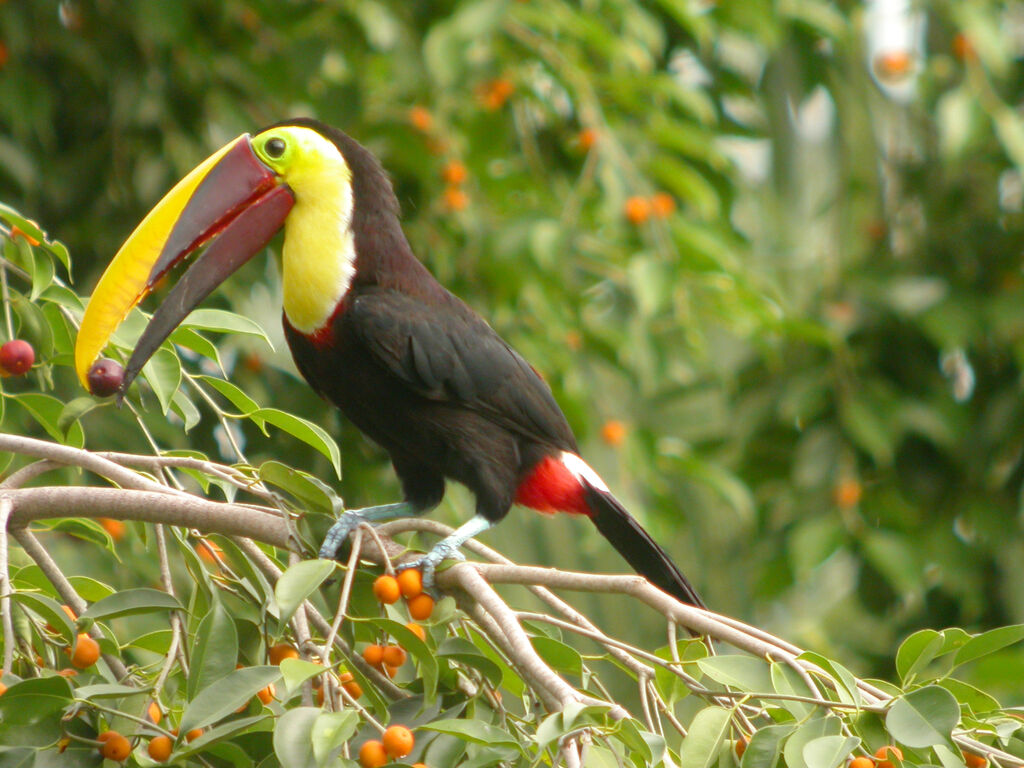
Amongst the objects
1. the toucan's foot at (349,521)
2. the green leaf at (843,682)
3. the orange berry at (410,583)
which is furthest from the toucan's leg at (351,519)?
the green leaf at (843,682)

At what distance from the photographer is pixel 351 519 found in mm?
2059

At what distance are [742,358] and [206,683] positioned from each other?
324 centimetres

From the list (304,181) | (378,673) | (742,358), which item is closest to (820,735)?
(378,673)

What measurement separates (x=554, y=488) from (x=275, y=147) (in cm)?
82

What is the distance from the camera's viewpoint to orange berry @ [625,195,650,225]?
10.7ft

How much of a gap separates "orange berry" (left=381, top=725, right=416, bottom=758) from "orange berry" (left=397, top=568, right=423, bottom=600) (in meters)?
0.28

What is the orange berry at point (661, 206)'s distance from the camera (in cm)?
327

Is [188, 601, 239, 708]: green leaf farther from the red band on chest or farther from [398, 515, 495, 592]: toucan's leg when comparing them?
the red band on chest

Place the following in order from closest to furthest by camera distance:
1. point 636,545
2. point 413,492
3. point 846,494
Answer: point 636,545, point 413,492, point 846,494

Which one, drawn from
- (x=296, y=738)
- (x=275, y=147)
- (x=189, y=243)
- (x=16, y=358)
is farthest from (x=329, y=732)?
(x=275, y=147)

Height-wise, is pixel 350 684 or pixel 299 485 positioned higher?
pixel 299 485

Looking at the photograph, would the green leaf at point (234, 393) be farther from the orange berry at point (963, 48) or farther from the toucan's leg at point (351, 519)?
the orange berry at point (963, 48)

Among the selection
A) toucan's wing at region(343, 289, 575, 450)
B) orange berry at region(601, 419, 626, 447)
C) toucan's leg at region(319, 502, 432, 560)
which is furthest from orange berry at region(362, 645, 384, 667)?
orange berry at region(601, 419, 626, 447)

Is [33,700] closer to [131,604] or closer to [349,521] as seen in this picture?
[131,604]
